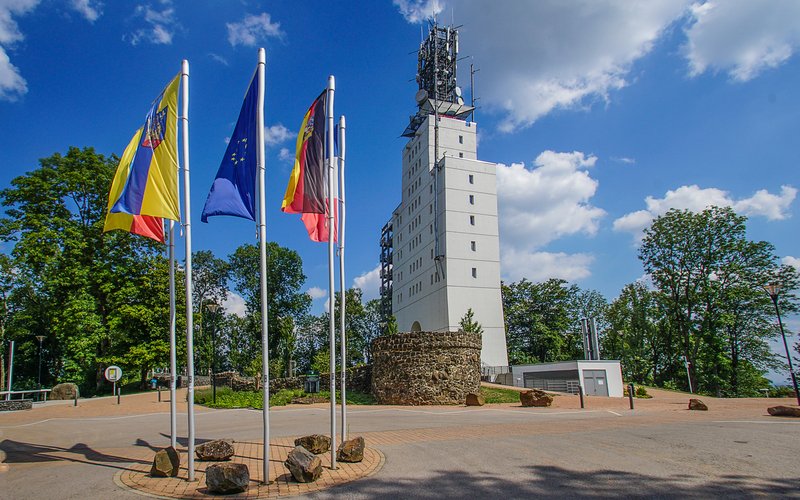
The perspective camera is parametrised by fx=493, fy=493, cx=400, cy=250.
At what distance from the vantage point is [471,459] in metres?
9.58

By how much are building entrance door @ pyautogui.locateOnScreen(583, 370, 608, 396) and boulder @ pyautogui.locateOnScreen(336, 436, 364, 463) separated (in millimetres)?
27825

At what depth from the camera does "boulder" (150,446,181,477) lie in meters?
8.42

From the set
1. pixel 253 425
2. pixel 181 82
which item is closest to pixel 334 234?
pixel 181 82

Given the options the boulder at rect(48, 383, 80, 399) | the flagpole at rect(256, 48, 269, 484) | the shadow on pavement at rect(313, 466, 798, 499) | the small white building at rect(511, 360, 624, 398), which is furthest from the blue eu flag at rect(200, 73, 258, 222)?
the boulder at rect(48, 383, 80, 399)

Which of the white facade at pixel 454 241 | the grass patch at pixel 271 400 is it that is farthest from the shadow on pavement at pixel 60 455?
the white facade at pixel 454 241

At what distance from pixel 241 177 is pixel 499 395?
22.6 m

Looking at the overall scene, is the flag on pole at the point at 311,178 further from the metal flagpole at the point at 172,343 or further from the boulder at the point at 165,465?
the boulder at the point at 165,465

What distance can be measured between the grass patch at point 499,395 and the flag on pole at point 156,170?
21.3 m

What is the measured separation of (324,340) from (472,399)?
180 feet

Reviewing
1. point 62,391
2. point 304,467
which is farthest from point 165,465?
point 62,391

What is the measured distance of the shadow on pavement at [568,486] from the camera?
23.3 feet

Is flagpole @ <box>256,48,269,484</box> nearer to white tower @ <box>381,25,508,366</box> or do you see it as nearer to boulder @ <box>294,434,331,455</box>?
boulder @ <box>294,434,331,455</box>

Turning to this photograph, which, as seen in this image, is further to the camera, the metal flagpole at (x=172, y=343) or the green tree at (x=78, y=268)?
the green tree at (x=78, y=268)

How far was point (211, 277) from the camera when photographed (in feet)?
210
